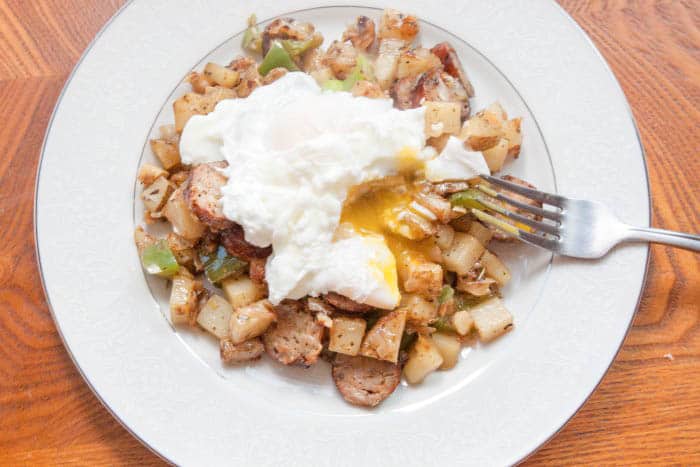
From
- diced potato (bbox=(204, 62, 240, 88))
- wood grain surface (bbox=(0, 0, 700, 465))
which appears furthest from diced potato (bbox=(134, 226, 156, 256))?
diced potato (bbox=(204, 62, 240, 88))

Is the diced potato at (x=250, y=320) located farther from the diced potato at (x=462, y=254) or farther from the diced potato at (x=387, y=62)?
the diced potato at (x=387, y=62)

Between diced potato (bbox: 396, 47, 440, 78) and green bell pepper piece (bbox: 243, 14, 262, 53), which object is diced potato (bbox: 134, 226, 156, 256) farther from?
diced potato (bbox: 396, 47, 440, 78)

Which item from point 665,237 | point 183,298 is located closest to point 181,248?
point 183,298

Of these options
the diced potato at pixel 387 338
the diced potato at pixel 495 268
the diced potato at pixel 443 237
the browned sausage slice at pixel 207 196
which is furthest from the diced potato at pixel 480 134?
the browned sausage slice at pixel 207 196

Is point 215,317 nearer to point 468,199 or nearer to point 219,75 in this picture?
point 219,75

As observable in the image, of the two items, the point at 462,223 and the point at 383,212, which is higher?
the point at 383,212
